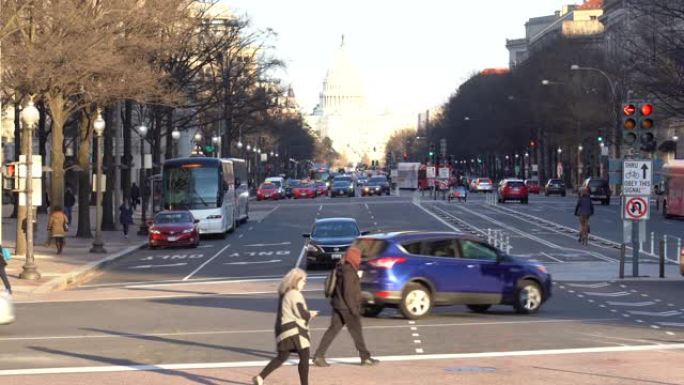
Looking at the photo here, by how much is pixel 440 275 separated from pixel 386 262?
105 centimetres

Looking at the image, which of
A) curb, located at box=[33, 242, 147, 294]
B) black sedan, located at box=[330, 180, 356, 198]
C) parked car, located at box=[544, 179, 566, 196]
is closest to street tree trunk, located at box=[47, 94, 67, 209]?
curb, located at box=[33, 242, 147, 294]

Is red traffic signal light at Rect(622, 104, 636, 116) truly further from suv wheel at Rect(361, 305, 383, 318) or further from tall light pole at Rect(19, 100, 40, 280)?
tall light pole at Rect(19, 100, 40, 280)

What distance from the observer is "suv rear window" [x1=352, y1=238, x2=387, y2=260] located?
23.6 meters

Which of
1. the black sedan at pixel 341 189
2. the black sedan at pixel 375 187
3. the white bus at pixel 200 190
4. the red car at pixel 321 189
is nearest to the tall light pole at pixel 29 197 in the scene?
the white bus at pixel 200 190

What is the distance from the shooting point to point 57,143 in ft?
154

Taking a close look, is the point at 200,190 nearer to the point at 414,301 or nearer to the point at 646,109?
the point at 646,109

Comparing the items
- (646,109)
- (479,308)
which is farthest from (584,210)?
(479,308)

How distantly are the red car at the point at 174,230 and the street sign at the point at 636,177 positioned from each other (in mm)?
21452

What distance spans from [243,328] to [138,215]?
56387 millimetres

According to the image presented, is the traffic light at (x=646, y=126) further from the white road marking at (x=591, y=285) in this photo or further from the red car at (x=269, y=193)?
the red car at (x=269, y=193)

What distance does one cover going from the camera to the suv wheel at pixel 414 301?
2328 cm

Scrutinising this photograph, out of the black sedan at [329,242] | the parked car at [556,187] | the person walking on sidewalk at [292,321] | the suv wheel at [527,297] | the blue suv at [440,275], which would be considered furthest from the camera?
the parked car at [556,187]

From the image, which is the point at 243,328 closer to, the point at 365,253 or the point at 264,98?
the point at 365,253

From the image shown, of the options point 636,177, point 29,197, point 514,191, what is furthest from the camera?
point 514,191
